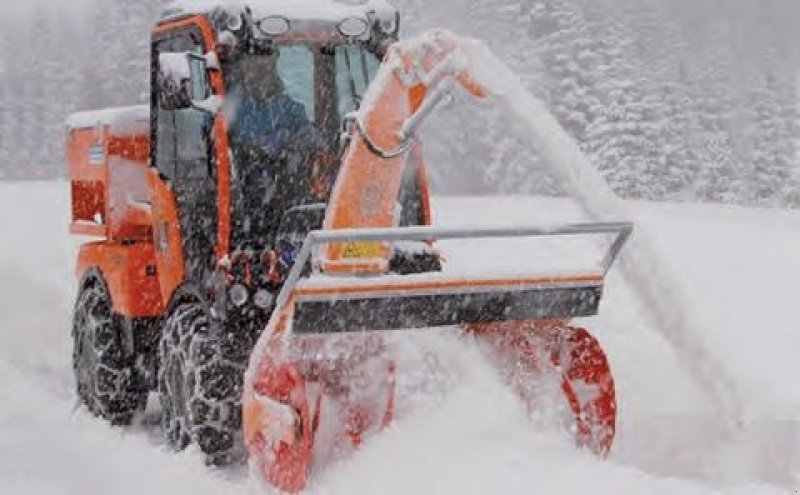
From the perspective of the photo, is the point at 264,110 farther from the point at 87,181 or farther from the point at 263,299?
the point at 87,181

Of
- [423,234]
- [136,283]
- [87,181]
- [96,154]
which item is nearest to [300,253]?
[423,234]

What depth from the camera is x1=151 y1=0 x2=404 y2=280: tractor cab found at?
6492 mm

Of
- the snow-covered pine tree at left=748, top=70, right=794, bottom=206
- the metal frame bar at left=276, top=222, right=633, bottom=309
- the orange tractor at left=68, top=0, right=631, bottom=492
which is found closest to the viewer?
the metal frame bar at left=276, top=222, right=633, bottom=309

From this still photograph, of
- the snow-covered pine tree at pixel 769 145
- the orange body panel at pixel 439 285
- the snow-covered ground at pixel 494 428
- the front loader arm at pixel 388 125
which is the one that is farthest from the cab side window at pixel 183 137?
the snow-covered pine tree at pixel 769 145

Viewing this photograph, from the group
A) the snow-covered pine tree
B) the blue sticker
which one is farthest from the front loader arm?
the snow-covered pine tree

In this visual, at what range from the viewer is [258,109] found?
665cm

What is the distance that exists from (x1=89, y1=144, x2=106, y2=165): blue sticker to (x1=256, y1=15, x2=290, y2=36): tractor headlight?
1929 millimetres

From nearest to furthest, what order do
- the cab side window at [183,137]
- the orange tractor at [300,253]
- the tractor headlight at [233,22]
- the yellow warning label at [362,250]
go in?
the orange tractor at [300,253], the yellow warning label at [362,250], the tractor headlight at [233,22], the cab side window at [183,137]

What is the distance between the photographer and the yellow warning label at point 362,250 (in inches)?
234

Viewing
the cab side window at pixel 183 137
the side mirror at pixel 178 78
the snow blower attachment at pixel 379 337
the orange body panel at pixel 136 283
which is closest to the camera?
the snow blower attachment at pixel 379 337

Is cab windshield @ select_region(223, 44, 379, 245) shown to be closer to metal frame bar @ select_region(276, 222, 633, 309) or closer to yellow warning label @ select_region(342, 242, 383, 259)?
yellow warning label @ select_region(342, 242, 383, 259)

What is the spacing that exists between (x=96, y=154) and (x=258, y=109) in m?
1.89

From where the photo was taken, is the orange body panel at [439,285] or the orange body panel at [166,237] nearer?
the orange body panel at [439,285]

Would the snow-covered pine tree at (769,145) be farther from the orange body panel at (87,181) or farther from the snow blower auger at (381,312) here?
the snow blower auger at (381,312)
